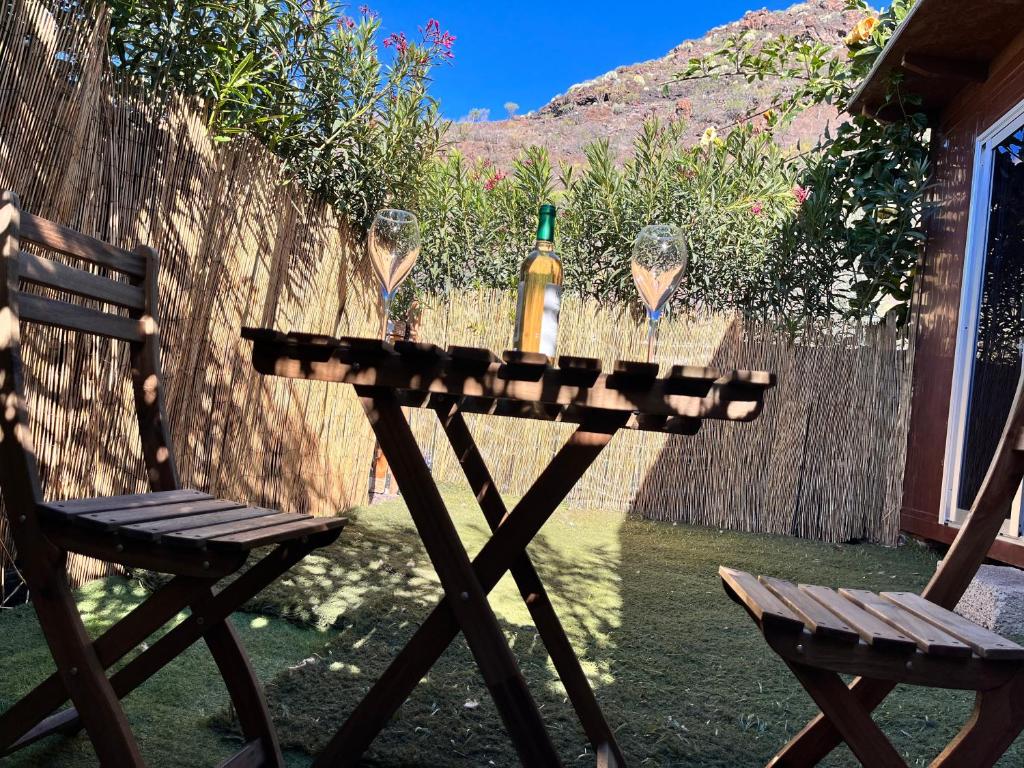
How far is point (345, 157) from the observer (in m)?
4.16

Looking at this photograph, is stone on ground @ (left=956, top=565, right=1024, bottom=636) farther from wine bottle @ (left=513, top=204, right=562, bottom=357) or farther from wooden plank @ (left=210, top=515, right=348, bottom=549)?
wooden plank @ (left=210, top=515, right=348, bottom=549)

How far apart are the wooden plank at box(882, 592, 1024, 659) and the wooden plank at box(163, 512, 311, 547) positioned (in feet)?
3.79

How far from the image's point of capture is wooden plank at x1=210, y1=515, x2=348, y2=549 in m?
1.23

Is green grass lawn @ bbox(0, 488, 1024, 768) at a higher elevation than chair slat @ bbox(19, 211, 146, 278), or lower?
lower

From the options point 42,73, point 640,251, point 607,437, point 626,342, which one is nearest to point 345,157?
point 42,73

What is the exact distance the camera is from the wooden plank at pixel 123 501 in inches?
52.1

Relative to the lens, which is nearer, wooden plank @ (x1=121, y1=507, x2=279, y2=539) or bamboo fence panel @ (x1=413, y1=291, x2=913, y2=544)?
wooden plank @ (x1=121, y1=507, x2=279, y2=539)

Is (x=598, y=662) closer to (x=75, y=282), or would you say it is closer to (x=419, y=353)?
(x=419, y=353)

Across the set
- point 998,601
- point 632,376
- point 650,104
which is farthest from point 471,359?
point 650,104

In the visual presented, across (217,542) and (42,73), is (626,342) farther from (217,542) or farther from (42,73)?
(217,542)

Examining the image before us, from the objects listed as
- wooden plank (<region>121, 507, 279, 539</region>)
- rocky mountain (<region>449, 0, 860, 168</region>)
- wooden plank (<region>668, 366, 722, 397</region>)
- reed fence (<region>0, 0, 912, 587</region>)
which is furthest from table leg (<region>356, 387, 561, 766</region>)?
rocky mountain (<region>449, 0, 860, 168</region>)

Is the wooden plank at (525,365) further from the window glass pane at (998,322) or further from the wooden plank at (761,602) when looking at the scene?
the window glass pane at (998,322)

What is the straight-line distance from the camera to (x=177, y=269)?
2.96m

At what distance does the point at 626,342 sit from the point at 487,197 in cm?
206
